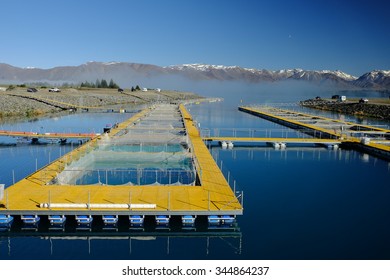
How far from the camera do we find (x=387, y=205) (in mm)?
19172

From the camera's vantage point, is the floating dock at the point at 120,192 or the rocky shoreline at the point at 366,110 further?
the rocky shoreline at the point at 366,110

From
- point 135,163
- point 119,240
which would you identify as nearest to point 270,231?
point 119,240

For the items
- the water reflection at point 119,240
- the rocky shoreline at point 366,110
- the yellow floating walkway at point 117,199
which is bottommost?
the water reflection at point 119,240

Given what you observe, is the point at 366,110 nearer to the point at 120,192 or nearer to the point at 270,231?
the point at 270,231

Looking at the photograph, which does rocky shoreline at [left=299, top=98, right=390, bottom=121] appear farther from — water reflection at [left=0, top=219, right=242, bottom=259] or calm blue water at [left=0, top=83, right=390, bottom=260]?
water reflection at [left=0, top=219, right=242, bottom=259]

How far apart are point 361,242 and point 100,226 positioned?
937 cm

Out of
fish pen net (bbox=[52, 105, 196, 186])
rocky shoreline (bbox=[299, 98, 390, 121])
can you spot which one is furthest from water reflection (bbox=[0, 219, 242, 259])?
rocky shoreline (bbox=[299, 98, 390, 121])

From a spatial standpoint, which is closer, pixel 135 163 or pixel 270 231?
pixel 270 231

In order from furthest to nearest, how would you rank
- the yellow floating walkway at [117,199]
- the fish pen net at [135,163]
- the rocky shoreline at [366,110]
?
1. the rocky shoreline at [366,110]
2. the fish pen net at [135,163]
3. the yellow floating walkway at [117,199]

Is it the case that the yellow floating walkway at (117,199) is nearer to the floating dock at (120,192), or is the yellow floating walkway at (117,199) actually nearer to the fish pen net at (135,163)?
the floating dock at (120,192)

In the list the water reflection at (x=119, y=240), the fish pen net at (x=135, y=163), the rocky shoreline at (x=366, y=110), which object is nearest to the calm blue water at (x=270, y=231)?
the water reflection at (x=119, y=240)

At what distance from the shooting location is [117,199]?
15883mm

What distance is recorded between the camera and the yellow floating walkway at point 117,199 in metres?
14.9

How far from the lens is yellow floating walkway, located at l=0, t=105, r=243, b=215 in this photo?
14.9 meters
